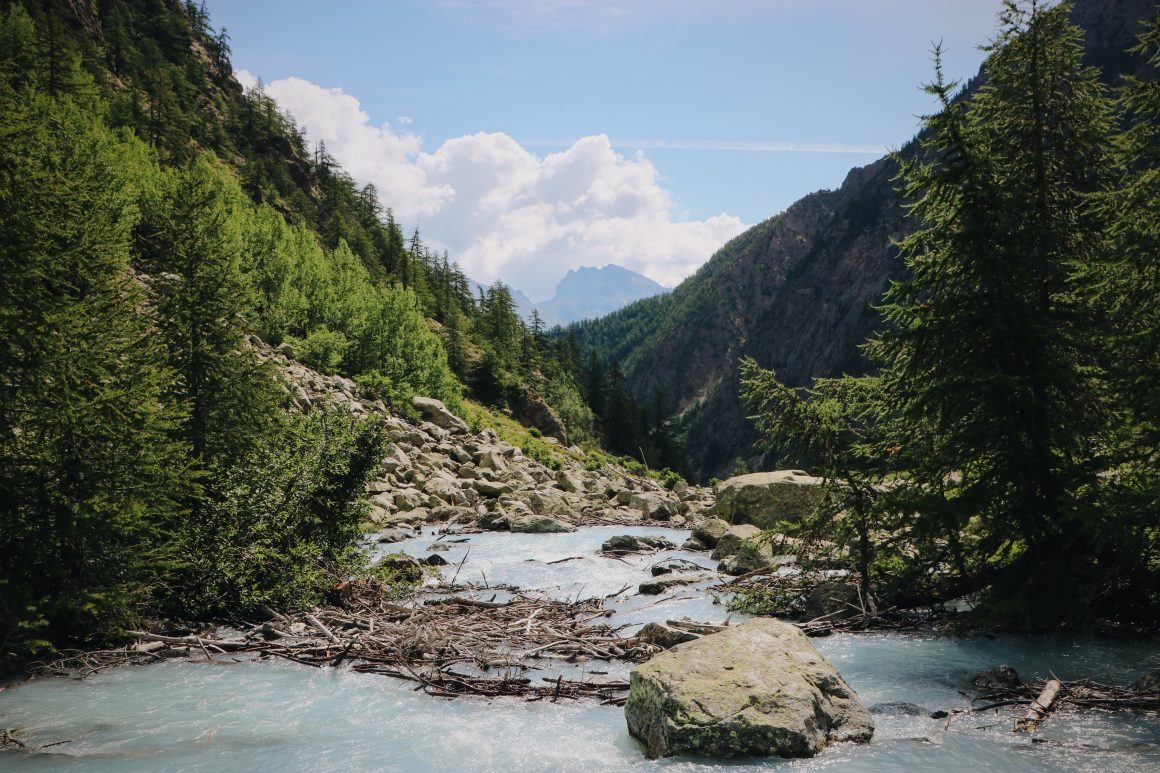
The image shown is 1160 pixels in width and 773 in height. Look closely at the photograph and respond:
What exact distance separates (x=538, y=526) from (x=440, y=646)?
17.4 m

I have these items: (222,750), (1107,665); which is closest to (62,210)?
(222,750)

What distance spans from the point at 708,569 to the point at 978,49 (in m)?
14.7

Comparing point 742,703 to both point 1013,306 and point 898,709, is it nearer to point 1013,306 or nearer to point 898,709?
point 898,709

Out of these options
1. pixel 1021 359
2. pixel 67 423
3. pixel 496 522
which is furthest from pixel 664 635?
pixel 496 522

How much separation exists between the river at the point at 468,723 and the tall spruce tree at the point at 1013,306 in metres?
2.41

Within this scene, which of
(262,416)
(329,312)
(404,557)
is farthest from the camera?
(329,312)

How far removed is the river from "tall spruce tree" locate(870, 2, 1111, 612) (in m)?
2.41

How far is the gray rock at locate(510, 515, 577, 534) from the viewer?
28.4 meters

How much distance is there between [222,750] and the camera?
797 cm

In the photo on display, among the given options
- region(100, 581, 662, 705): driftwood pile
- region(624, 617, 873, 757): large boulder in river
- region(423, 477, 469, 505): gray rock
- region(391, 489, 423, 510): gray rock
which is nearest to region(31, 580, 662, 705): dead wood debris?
region(100, 581, 662, 705): driftwood pile

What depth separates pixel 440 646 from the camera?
11352mm

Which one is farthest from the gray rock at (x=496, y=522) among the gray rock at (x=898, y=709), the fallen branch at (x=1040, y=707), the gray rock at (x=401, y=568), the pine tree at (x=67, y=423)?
the fallen branch at (x=1040, y=707)

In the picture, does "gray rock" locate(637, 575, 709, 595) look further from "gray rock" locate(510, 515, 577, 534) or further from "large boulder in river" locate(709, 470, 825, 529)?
"gray rock" locate(510, 515, 577, 534)

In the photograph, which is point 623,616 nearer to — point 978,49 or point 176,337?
point 176,337
